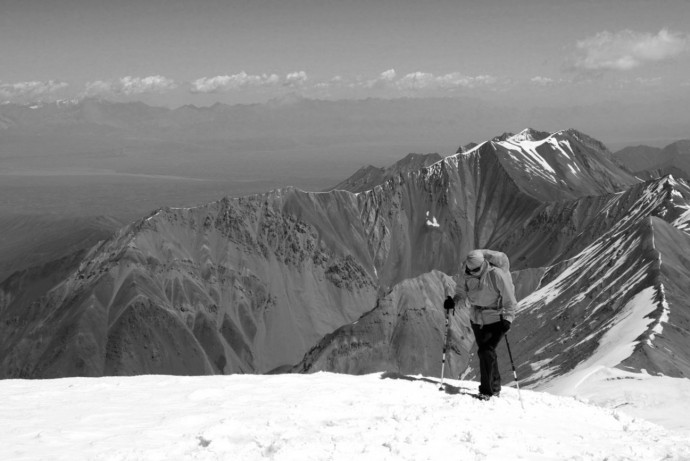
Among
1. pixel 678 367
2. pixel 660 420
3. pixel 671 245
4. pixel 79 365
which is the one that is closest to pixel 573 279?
pixel 671 245

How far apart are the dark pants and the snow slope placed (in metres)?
0.59

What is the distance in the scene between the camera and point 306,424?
15.5m

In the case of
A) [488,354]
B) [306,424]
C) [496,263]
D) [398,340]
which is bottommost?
[398,340]

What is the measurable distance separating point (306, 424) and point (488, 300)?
684 centimetres

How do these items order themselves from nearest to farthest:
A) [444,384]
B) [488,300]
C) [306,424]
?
[306,424], [488,300], [444,384]

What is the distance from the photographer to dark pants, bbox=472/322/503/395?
18844mm

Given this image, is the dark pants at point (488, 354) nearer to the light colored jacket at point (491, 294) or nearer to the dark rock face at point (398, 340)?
the light colored jacket at point (491, 294)

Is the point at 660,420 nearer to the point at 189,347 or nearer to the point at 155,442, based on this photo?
the point at 155,442

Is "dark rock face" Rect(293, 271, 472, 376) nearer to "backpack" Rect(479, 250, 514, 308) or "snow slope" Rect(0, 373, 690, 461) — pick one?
"snow slope" Rect(0, 373, 690, 461)

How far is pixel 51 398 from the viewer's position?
62.8 ft


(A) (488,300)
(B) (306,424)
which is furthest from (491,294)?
(B) (306,424)

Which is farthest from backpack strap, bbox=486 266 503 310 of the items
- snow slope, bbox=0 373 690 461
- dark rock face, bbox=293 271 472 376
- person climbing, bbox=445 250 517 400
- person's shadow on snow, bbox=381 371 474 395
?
dark rock face, bbox=293 271 472 376

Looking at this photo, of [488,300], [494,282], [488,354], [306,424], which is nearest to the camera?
[306,424]

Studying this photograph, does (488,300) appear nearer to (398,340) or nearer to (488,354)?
(488,354)
